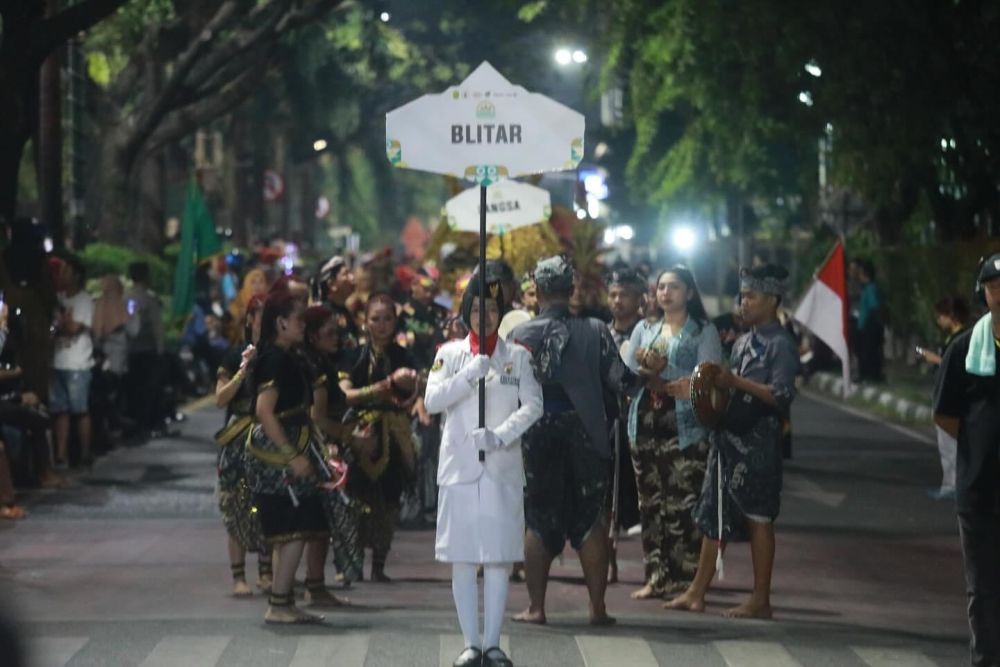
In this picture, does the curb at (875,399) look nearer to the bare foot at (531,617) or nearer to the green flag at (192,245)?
the green flag at (192,245)

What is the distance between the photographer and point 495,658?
31.3 feet

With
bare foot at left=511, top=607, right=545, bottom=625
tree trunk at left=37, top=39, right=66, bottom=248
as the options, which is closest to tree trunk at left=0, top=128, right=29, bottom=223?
tree trunk at left=37, top=39, right=66, bottom=248

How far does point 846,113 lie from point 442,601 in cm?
1527

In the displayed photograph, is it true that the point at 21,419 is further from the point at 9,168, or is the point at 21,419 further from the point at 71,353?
the point at 9,168

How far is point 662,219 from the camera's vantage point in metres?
39.6

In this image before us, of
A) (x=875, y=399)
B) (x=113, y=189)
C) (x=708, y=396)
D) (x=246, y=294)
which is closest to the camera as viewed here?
(x=708, y=396)

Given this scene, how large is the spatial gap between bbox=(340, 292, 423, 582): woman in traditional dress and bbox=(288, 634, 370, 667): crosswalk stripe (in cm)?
200

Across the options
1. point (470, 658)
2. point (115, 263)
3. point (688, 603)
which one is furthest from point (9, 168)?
point (470, 658)

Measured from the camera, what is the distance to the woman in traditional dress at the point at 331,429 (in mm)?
11484

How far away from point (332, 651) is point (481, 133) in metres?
2.71

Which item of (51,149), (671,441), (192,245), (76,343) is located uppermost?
(51,149)

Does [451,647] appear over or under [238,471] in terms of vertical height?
under

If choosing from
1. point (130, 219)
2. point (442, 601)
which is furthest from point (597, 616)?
point (130, 219)

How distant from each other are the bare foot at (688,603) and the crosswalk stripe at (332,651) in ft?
6.16
